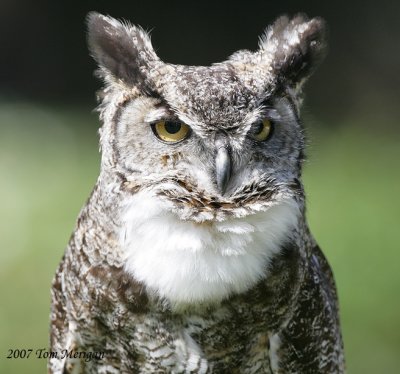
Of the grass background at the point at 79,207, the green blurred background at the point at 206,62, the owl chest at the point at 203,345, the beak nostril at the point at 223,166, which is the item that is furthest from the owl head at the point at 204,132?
the grass background at the point at 79,207

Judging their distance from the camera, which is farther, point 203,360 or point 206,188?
point 203,360

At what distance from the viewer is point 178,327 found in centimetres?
252

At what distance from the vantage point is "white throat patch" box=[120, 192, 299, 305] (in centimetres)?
232

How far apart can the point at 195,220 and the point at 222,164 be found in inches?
6.9

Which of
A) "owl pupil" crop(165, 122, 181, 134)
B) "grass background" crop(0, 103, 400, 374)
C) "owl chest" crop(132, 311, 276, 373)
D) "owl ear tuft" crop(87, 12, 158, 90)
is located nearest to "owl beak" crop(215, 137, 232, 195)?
"owl pupil" crop(165, 122, 181, 134)

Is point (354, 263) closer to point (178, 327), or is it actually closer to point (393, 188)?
point (393, 188)

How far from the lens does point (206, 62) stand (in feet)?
28.7

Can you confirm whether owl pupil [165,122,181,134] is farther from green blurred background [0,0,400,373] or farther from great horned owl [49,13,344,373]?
green blurred background [0,0,400,373]

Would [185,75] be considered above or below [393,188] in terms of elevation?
below

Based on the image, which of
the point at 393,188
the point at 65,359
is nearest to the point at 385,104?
the point at 393,188

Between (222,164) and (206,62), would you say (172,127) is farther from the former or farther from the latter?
(206,62)

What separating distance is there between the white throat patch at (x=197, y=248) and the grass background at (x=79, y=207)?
5.16 feet

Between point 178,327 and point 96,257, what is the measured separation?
0.29 metres

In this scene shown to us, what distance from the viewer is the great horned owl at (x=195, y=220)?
2271mm
